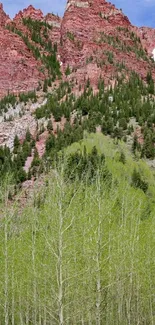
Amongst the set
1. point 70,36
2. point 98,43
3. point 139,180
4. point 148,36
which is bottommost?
point 139,180

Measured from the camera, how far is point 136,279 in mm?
27266

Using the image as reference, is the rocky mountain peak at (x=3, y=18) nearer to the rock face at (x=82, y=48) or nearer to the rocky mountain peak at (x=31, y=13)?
the rock face at (x=82, y=48)

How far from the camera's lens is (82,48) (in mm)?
105500

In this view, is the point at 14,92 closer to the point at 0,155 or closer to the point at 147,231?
the point at 0,155

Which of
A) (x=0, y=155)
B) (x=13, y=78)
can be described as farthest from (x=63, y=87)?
(x=0, y=155)

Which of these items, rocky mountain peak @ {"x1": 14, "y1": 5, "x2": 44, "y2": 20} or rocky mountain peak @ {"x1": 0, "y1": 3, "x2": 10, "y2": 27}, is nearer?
rocky mountain peak @ {"x1": 0, "y1": 3, "x2": 10, "y2": 27}

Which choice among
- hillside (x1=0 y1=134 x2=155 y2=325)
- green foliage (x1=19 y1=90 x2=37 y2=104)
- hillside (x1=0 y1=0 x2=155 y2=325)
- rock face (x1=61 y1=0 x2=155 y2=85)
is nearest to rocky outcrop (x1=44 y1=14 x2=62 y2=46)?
hillside (x1=0 y1=0 x2=155 y2=325)

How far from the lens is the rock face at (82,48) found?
97.9 meters

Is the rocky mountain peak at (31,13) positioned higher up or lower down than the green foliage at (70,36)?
higher up

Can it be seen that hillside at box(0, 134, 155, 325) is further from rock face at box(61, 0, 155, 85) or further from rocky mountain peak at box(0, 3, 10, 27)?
rocky mountain peak at box(0, 3, 10, 27)

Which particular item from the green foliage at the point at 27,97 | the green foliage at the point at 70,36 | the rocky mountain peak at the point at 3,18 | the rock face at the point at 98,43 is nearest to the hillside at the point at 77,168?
the green foliage at the point at 70,36

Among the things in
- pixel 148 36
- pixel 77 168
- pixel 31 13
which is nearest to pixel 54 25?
pixel 31 13

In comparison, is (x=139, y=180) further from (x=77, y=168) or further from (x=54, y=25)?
(x=54, y=25)

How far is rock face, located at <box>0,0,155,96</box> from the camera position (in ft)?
321
